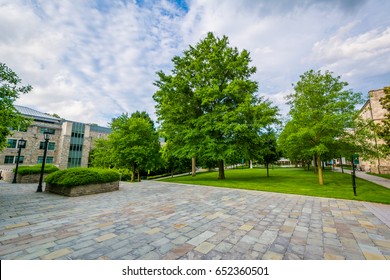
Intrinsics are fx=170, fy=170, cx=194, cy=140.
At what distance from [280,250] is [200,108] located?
16.4 meters

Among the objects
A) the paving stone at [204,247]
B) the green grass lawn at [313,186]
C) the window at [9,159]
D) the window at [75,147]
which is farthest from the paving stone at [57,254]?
the window at [75,147]

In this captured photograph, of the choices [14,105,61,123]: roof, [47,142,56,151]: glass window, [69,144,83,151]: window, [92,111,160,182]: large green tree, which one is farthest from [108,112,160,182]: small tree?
[14,105,61,123]: roof

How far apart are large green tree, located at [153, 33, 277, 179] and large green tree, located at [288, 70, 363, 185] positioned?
2.52 m

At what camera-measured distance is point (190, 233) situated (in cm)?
438

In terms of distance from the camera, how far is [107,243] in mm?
3746

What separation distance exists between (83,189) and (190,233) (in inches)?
336

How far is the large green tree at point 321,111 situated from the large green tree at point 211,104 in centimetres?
252

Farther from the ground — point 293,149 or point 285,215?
point 293,149

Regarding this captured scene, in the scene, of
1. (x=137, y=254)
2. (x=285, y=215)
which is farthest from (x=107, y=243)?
→ (x=285, y=215)

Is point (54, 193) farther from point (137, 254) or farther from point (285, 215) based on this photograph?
point (285, 215)

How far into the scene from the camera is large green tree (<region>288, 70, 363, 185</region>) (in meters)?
13.3

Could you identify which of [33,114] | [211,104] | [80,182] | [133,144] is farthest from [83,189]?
[33,114]

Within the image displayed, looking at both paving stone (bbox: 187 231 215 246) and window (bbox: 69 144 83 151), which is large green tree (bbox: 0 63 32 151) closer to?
paving stone (bbox: 187 231 215 246)

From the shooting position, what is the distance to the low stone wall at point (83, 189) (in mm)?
9609
